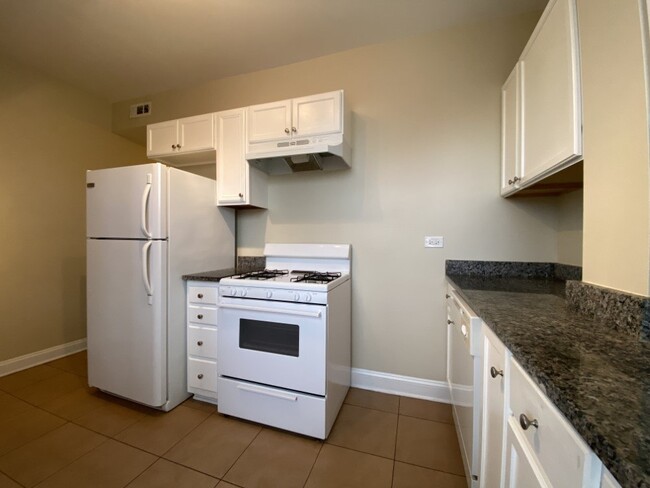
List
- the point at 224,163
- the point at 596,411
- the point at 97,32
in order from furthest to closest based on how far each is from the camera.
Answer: the point at 224,163 → the point at 97,32 → the point at 596,411

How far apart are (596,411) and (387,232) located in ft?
5.63

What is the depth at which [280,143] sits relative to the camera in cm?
199

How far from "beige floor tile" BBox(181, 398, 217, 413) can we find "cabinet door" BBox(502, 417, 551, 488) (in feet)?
A: 6.02

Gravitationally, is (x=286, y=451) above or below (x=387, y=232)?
below

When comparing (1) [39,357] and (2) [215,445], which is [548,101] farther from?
(1) [39,357]

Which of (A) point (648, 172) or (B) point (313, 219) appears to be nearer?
(A) point (648, 172)

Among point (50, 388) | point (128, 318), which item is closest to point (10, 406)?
point (50, 388)

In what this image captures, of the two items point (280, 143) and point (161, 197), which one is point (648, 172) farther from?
point (161, 197)

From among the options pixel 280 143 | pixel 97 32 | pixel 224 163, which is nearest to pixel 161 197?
pixel 224 163

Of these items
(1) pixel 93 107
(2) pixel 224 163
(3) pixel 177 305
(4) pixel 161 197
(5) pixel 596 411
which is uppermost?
(1) pixel 93 107

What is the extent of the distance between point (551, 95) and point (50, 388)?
388 cm

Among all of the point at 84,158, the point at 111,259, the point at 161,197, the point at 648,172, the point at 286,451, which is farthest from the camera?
the point at 84,158

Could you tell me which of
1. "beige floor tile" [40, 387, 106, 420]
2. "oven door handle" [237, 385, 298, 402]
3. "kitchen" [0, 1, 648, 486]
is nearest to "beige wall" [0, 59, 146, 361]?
"kitchen" [0, 1, 648, 486]

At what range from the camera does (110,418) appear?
5.73 ft
